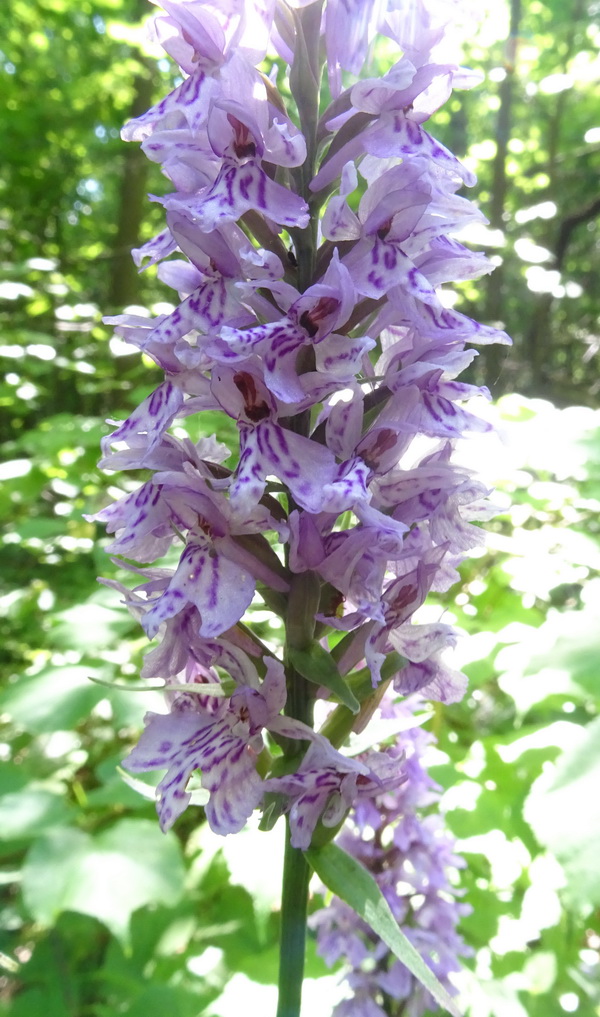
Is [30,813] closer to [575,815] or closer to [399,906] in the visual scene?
[399,906]

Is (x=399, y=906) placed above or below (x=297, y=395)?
below

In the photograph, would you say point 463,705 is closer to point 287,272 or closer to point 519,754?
point 519,754

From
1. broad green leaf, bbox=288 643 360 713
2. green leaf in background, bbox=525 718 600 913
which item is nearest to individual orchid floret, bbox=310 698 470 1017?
green leaf in background, bbox=525 718 600 913

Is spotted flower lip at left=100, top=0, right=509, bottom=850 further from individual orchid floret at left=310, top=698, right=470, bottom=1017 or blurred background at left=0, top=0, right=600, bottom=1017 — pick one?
individual orchid floret at left=310, top=698, right=470, bottom=1017

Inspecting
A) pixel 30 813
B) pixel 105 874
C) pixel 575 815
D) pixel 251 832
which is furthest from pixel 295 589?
Result: pixel 30 813

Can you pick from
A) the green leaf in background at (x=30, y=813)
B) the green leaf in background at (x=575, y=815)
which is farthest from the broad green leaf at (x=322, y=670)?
the green leaf in background at (x=30, y=813)

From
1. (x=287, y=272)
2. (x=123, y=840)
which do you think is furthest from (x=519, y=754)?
(x=287, y=272)
